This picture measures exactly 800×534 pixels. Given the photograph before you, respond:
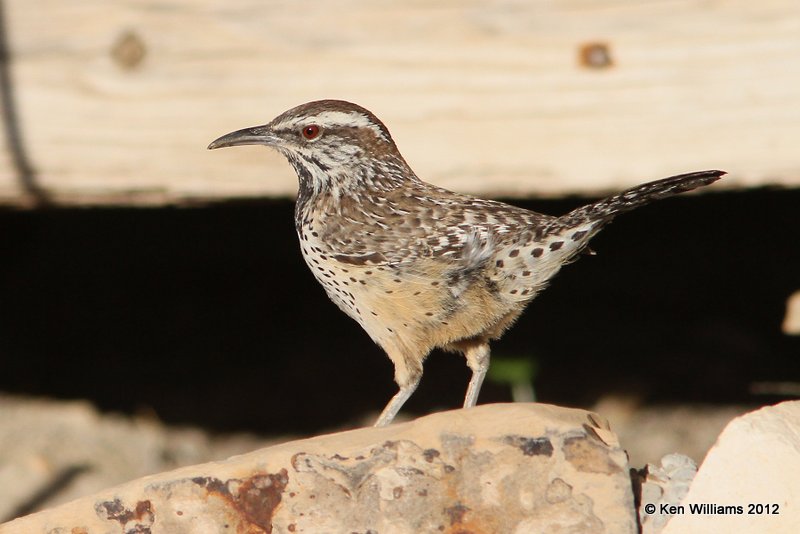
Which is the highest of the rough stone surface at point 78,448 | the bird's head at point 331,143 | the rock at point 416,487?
the bird's head at point 331,143

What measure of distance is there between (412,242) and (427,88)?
1.21 metres

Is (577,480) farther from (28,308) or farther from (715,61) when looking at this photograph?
(28,308)

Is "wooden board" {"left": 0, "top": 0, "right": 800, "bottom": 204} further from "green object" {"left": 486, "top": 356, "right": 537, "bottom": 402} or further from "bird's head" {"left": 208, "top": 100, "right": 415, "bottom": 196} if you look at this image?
"green object" {"left": 486, "top": 356, "right": 537, "bottom": 402}

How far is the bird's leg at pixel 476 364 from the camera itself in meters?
3.69

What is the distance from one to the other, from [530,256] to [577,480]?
32.0 inches

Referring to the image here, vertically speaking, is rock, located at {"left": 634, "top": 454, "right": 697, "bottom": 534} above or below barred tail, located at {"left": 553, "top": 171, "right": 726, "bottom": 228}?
below

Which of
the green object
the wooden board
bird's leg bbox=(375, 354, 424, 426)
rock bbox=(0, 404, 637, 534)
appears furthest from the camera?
the green object

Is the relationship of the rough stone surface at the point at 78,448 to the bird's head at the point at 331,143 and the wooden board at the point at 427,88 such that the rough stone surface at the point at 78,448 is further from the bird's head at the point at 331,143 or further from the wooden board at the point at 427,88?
the bird's head at the point at 331,143

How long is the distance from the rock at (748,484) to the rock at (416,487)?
222 millimetres

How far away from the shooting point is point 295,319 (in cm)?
702

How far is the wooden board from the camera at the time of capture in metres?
4.30

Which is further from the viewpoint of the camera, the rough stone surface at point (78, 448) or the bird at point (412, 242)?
the rough stone surface at point (78, 448)

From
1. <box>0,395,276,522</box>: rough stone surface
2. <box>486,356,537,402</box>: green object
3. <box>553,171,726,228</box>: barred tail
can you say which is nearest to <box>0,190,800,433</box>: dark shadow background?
<box>0,395,276,522</box>: rough stone surface

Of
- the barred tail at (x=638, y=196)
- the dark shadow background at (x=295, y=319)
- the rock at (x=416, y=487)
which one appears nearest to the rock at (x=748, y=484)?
the rock at (x=416, y=487)
